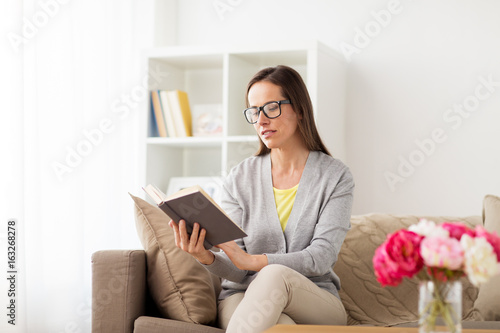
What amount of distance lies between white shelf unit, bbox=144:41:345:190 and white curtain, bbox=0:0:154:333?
144 mm

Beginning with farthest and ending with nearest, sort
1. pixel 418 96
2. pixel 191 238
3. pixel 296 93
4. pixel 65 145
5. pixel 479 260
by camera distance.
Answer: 1. pixel 418 96
2. pixel 65 145
3. pixel 296 93
4. pixel 191 238
5. pixel 479 260

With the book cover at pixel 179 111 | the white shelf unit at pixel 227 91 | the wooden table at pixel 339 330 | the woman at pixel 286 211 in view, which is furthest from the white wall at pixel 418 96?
the wooden table at pixel 339 330

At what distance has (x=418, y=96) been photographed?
313 centimetres

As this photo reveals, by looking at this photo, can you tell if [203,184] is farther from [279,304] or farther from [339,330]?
[339,330]

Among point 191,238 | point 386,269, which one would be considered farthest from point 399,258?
point 191,238

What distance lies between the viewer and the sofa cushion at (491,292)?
218 cm

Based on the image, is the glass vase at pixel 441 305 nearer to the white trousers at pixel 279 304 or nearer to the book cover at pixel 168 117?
the white trousers at pixel 279 304

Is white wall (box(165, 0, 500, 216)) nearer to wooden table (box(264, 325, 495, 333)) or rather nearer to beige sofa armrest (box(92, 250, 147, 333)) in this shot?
beige sofa armrest (box(92, 250, 147, 333))

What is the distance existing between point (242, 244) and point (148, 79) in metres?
1.44

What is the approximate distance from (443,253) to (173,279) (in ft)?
3.72

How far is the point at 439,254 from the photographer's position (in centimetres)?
109

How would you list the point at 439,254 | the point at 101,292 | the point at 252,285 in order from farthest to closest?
the point at 101,292 < the point at 252,285 < the point at 439,254

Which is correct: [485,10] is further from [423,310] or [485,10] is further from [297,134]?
[423,310]

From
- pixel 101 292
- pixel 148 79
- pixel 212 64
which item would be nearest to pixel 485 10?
pixel 212 64
